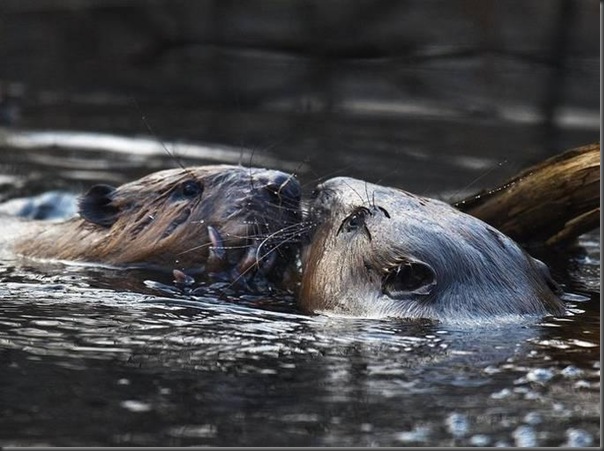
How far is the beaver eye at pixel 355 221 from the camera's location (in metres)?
5.16

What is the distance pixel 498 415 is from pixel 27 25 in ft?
34.3

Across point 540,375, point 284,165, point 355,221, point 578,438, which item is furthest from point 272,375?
point 284,165

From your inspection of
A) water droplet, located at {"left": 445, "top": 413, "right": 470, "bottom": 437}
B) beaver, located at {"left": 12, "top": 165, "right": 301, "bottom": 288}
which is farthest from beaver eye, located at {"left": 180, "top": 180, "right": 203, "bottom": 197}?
water droplet, located at {"left": 445, "top": 413, "right": 470, "bottom": 437}

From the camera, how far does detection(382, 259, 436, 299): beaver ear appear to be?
472 centimetres

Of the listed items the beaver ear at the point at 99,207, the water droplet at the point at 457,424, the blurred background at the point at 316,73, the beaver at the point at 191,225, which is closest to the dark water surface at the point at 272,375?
the water droplet at the point at 457,424

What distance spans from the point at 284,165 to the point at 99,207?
9.82 ft

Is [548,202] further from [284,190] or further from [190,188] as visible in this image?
[190,188]

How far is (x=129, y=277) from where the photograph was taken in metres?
5.97

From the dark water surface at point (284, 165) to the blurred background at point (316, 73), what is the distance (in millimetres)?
22

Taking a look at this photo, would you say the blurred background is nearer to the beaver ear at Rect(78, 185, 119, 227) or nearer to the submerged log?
the submerged log

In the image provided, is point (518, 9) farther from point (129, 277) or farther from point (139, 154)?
point (129, 277)

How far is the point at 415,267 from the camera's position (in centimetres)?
473

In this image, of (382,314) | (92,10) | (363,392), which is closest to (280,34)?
(92,10)

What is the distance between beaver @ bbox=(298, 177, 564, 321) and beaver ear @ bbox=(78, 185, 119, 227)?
1458 mm
